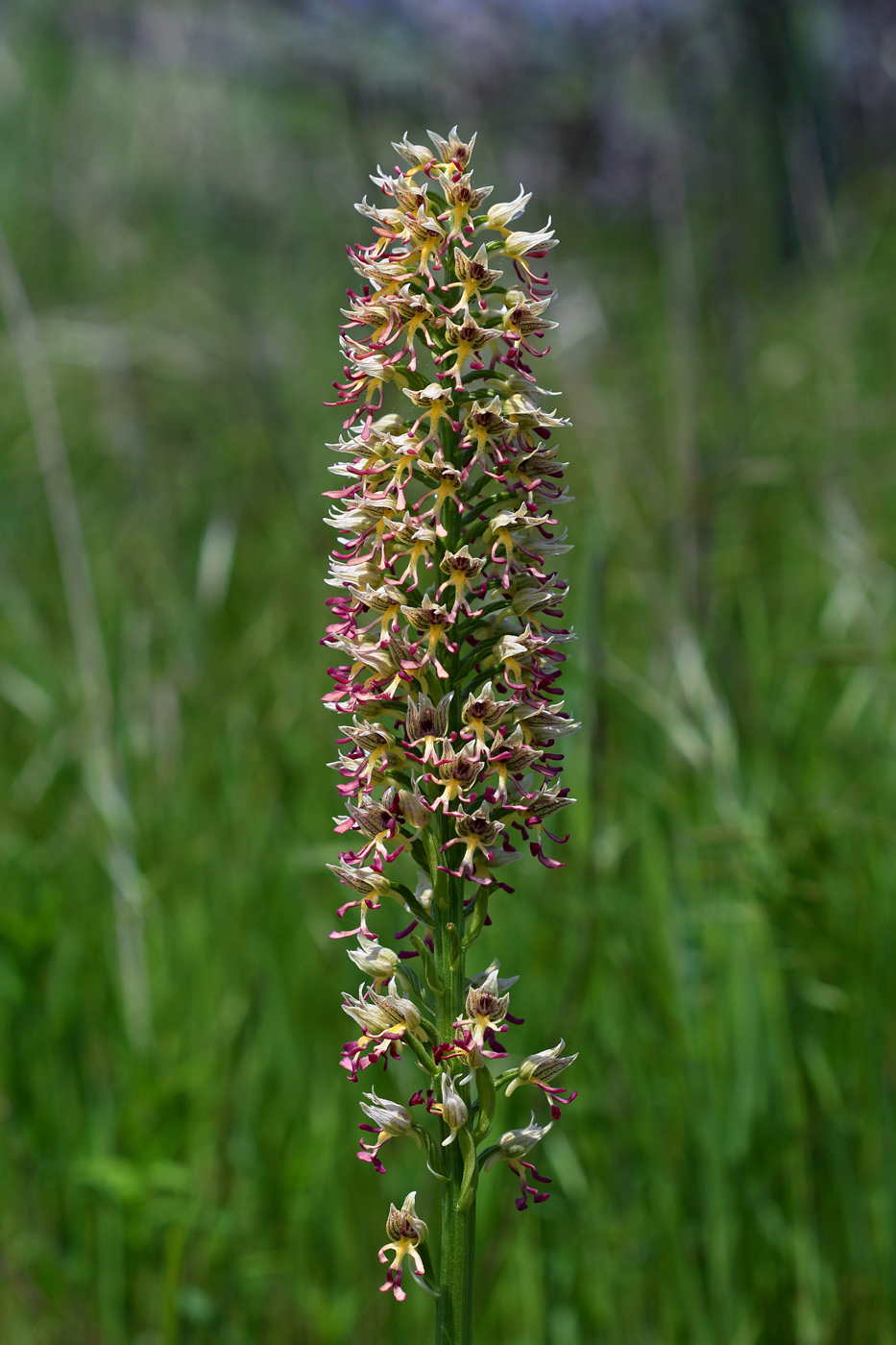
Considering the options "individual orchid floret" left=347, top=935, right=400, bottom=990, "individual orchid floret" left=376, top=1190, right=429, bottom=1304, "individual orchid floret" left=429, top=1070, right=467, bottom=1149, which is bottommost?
"individual orchid floret" left=376, top=1190, right=429, bottom=1304

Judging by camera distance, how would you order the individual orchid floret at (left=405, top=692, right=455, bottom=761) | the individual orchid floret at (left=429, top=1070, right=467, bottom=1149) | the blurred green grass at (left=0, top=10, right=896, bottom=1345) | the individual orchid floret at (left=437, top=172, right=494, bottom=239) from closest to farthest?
the individual orchid floret at (left=429, top=1070, right=467, bottom=1149) → the individual orchid floret at (left=405, top=692, right=455, bottom=761) → the individual orchid floret at (left=437, top=172, right=494, bottom=239) → the blurred green grass at (left=0, top=10, right=896, bottom=1345)

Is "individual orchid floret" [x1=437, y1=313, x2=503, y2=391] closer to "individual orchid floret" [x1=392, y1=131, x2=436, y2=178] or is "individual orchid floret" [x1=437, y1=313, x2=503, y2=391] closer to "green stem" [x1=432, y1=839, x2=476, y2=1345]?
"individual orchid floret" [x1=392, y1=131, x2=436, y2=178]

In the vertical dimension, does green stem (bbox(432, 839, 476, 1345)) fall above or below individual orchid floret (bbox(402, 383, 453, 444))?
below

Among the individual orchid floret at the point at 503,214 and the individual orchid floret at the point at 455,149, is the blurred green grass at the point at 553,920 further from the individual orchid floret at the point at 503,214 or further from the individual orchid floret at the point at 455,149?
the individual orchid floret at the point at 455,149

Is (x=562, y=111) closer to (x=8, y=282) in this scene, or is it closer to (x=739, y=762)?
(x=8, y=282)

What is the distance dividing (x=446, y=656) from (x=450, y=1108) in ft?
2.50

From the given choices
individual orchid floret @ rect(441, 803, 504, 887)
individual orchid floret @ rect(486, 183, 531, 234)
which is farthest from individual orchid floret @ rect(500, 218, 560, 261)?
individual orchid floret @ rect(441, 803, 504, 887)

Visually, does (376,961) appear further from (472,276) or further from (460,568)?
(472,276)

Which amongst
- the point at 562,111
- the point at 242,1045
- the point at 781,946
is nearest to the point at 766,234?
the point at 562,111

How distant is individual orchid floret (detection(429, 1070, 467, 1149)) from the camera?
190cm

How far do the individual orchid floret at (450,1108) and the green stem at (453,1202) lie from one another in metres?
0.05

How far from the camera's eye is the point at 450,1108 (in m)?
1.90

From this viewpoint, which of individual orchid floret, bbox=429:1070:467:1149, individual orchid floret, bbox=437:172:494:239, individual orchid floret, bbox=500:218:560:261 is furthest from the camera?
individual orchid floret, bbox=500:218:560:261

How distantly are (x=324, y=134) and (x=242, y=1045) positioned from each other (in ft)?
47.8
